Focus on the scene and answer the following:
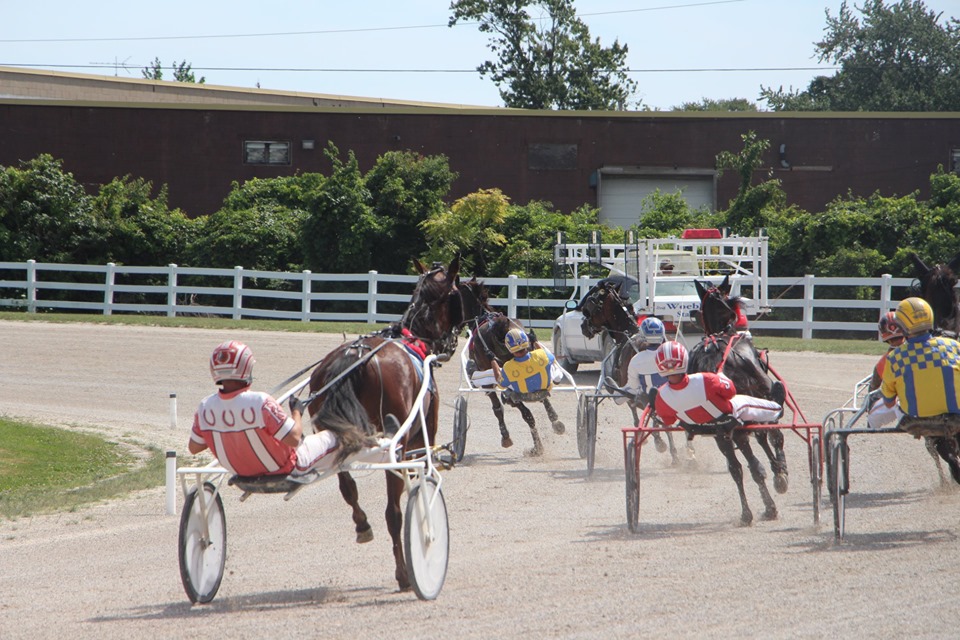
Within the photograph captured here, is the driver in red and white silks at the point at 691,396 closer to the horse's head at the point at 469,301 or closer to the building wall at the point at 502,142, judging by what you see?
the horse's head at the point at 469,301

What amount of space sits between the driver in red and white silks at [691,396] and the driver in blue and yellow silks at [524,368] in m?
4.40

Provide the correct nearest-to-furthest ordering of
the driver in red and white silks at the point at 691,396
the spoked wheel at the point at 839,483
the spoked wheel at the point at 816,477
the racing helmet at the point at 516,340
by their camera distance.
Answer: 1. the spoked wheel at the point at 839,483
2. the spoked wheel at the point at 816,477
3. the driver in red and white silks at the point at 691,396
4. the racing helmet at the point at 516,340

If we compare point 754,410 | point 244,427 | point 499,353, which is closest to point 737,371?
→ point 754,410

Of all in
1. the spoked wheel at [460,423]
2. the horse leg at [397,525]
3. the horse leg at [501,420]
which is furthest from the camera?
the horse leg at [501,420]

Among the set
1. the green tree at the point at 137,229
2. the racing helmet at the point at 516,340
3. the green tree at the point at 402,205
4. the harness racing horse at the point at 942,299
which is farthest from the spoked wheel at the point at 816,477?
the green tree at the point at 137,229

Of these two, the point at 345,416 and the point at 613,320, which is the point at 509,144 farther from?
the point at 345,416

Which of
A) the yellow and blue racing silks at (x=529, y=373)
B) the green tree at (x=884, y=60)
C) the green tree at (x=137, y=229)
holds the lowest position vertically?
the yellow and blue racing silks at (x=529, y=373)

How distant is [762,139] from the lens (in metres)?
38.6

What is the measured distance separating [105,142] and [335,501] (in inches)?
1178

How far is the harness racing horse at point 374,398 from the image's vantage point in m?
7.61

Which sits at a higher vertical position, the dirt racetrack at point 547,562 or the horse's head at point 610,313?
the horse's head at point 610,313

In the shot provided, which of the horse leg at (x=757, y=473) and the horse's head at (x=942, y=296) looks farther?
the horse's head at (x=942, y=296)

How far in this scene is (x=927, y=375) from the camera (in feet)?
28.9

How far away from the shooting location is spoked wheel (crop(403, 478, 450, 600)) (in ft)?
23.0
